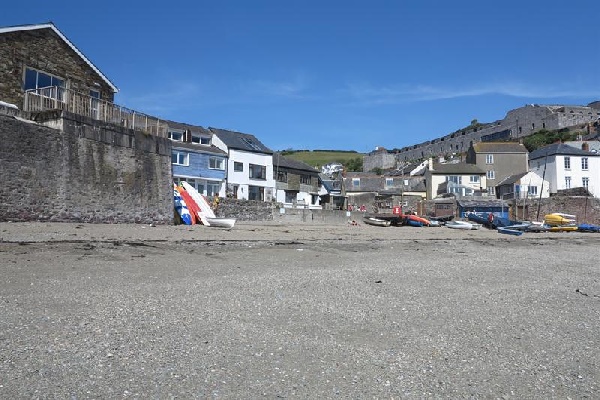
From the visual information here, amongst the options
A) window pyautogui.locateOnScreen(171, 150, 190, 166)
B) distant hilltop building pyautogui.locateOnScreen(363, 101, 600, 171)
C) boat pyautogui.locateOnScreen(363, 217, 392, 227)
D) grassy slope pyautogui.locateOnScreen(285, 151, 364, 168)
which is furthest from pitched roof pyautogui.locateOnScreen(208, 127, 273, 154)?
grassy slope pyautogui.locateOnScreen(285, 151, 364, 168)

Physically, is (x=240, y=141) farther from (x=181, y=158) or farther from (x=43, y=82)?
(x=43, y=82)

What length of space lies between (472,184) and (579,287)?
6180cm

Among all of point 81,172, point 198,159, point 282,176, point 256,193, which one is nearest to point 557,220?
point 282,176

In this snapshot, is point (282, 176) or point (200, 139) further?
point (282, 176)

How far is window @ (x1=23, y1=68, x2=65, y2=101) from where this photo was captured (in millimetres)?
22203

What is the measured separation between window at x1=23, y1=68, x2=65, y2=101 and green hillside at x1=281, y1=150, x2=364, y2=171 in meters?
115

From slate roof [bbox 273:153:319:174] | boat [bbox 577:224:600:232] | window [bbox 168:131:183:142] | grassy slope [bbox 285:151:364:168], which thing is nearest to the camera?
boat [bbox 577:224:600:232]

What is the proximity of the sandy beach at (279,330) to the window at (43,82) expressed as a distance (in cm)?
1196

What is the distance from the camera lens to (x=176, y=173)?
145 feet

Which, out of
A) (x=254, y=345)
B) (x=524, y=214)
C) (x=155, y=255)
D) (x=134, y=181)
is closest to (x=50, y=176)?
(x=134, y=181)

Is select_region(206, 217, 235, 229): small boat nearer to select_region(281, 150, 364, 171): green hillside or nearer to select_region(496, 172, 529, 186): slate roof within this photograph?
select_region(496, 172, 529, 186): slate roof

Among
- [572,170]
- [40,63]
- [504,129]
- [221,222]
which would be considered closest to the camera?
[40,63]

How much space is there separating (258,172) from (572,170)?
4317cm

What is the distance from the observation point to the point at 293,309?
7680mm
